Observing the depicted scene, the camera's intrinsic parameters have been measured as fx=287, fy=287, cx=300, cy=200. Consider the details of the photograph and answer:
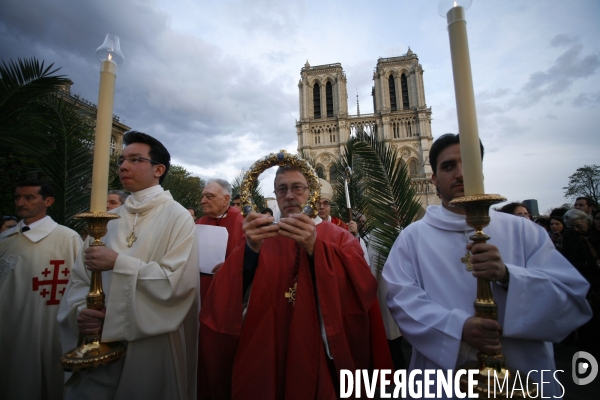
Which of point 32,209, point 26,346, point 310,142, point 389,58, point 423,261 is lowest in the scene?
point 26,346

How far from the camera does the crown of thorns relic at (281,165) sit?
189 centimetres

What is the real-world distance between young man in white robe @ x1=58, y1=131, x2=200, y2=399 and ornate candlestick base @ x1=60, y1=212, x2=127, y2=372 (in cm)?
6

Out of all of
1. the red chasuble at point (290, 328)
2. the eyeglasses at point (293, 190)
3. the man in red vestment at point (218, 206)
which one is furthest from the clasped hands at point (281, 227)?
the man in red vestment at point (218, 206)

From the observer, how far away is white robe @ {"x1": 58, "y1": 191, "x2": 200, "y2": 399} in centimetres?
180

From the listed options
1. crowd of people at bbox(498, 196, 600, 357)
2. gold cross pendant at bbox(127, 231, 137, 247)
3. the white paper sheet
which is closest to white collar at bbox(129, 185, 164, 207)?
gold cross pendant at bbox(127, 231, 137, 247)

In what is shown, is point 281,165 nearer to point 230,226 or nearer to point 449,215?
point 449,215

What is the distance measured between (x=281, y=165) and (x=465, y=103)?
1.09 m

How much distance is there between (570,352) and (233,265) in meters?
6.58

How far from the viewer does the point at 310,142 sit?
156ft

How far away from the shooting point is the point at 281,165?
75.1 inches

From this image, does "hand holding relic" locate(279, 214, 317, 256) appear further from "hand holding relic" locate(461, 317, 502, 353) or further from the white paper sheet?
the white paper sheet

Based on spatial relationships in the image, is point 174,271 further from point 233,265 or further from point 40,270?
point 40,270

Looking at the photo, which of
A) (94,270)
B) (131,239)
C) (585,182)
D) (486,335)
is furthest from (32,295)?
(585,182)

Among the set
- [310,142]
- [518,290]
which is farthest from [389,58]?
[518,290]
